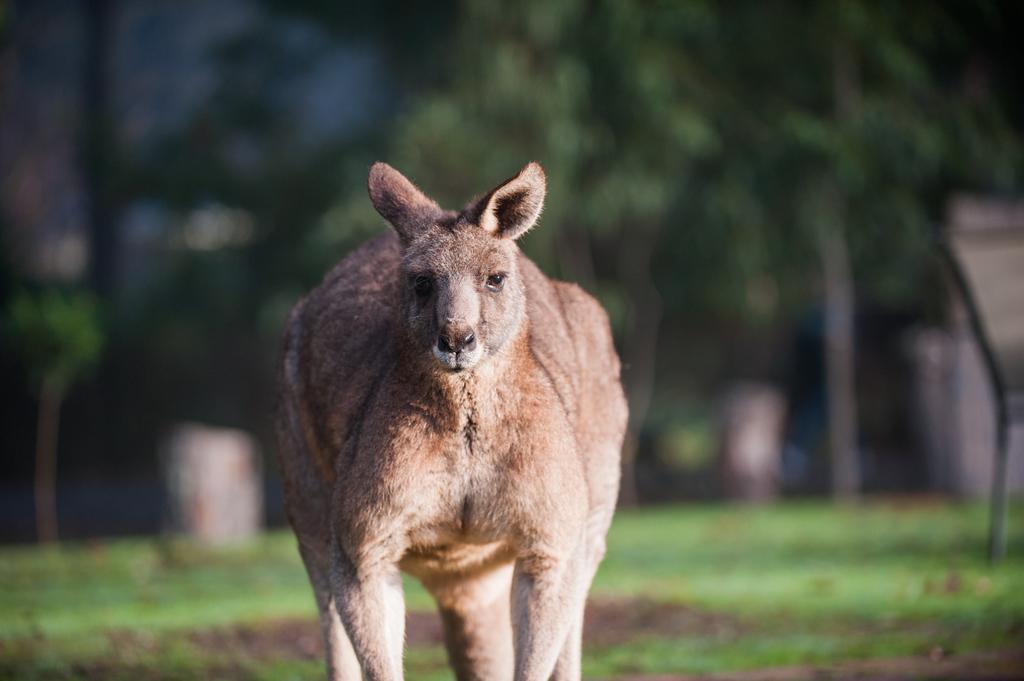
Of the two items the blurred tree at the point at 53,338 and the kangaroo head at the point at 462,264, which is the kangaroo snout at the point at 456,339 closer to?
the kangaroo head at the point at 462,264

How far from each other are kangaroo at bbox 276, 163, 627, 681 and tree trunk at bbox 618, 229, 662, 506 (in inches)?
462

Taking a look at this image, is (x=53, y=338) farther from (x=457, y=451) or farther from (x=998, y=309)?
(x=457, y=451)

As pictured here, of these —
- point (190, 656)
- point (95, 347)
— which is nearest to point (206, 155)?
point (95, 347)

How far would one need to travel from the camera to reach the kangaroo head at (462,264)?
4.39 metres

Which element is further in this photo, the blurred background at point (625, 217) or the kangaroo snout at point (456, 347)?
the blurred background at point (625, 217)

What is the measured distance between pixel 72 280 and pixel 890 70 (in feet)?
41.3

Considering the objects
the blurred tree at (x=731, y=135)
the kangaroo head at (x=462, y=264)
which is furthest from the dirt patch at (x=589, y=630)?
the blurred tree at (x=731, y=135)

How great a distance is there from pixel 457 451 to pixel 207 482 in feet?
27.2

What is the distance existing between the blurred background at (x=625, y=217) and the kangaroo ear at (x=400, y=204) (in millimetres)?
7776

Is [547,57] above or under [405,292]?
above

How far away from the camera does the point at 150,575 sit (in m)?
10.8

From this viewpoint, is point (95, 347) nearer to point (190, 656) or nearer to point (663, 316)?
point (190, 656)

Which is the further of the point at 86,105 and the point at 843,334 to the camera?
the point at 86,105

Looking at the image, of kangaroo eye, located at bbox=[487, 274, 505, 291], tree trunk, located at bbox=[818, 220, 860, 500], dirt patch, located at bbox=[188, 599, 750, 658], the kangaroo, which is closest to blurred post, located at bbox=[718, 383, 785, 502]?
tree trunk, located at bbox=[818, 220, 860, 500]
